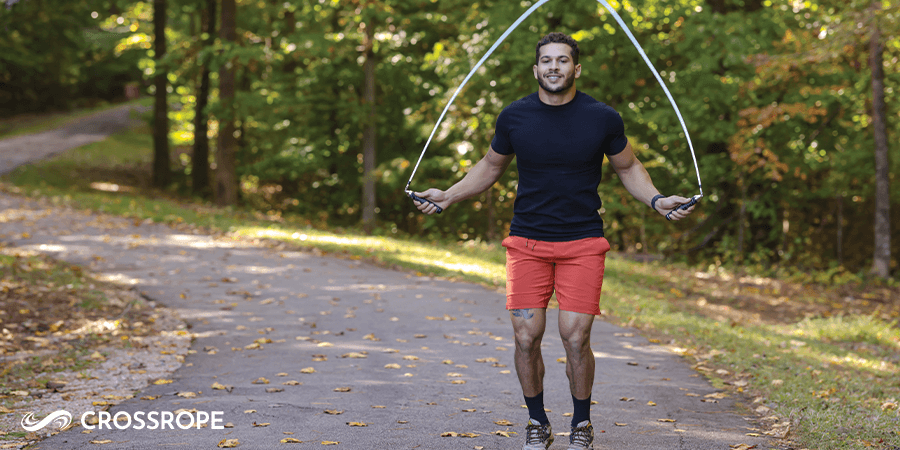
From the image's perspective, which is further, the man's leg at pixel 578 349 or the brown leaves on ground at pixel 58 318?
the brown leaves on ground at pixel 58 318

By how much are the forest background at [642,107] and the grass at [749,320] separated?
189 centimetres

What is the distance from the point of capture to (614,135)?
4.04m

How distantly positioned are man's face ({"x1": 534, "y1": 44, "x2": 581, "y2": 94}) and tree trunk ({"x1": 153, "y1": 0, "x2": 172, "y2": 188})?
74.7ft

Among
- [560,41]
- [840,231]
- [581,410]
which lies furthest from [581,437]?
[840,231]

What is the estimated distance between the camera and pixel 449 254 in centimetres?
1487

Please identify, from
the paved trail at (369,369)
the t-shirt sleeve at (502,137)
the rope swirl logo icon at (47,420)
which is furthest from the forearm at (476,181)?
the rope swirl logo icon at (47,420)

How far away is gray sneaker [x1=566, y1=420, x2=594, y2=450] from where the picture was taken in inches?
161

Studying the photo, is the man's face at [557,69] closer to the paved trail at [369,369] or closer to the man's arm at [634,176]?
the man's arm at [634,176]

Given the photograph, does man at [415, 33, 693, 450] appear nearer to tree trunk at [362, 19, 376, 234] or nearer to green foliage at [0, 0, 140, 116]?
tree trunk at [362, 19, 376, 234]

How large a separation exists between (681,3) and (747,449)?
13.4 metres

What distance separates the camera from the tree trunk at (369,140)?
61.0ft

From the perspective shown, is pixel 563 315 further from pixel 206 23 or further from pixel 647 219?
pixel 206 23

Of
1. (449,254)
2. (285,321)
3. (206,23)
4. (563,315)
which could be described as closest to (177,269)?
(285,321)

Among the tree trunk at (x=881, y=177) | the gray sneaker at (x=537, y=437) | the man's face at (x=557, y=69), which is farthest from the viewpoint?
the tree trunk at (x=881, y=177)
